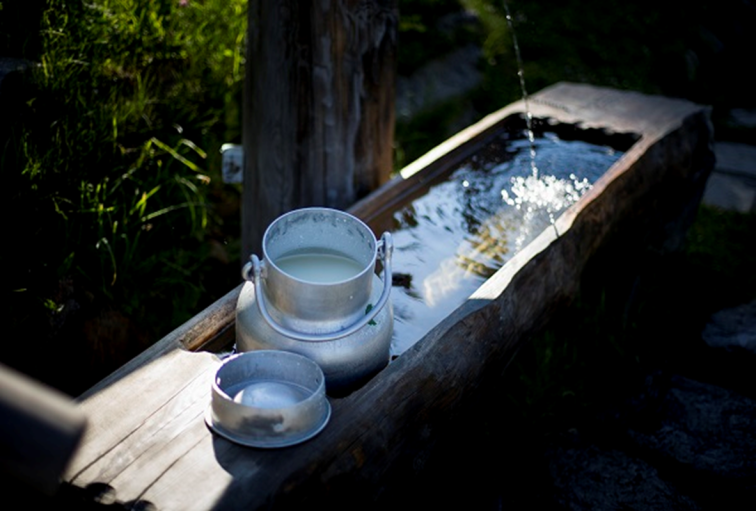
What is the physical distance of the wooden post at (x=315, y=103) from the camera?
3088 millimetres

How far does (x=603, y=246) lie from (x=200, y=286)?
1.72 m

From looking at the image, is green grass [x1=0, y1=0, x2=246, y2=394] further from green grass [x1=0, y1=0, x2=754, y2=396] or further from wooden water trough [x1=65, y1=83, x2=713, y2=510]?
wooden water trough [x1=65, y1=83, x2=713, y2=510]

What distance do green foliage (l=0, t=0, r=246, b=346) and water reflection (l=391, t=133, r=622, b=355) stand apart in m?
0.99

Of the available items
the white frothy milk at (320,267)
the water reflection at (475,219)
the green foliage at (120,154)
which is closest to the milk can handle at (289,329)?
the white frothy milk at (320,267)

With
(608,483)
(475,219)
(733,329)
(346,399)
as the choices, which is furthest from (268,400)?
(733,329)

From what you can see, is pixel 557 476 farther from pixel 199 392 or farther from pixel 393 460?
pixel 199 392

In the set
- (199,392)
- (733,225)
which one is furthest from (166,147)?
(733,225)

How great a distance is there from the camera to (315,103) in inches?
126

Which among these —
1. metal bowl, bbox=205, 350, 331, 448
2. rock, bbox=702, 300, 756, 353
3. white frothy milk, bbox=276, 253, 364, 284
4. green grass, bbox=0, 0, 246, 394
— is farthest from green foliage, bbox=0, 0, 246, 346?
rock, bbox=702, 300, 756, 353

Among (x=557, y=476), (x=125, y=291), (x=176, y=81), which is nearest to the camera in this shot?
(x=557, y=476)

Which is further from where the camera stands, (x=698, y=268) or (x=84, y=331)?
(x=698, y=268)

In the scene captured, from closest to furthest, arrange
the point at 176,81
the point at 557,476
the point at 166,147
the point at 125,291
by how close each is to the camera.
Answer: the point at 557,476, the point at 125,291, the point at 166,147, the point at 176,81

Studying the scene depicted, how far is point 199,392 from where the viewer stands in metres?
2.02

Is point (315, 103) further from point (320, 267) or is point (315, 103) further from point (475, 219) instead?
point (320, 267)
